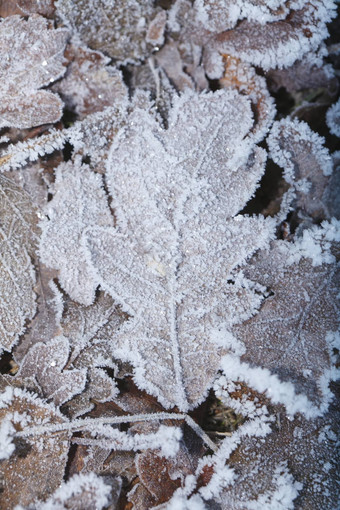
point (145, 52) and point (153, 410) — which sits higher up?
point (145, 52)

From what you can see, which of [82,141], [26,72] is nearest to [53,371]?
[82,141]

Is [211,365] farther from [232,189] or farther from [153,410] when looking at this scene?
[232,189]

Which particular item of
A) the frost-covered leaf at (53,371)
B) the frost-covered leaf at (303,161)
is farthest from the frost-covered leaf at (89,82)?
the frost-covered leaf at (53,371)

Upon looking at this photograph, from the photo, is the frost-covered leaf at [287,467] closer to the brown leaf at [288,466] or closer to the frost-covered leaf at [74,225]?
the brown leaf at [288,466]

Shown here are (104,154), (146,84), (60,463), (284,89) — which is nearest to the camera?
(60,463)

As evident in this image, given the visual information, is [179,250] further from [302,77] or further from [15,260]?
[302,77]

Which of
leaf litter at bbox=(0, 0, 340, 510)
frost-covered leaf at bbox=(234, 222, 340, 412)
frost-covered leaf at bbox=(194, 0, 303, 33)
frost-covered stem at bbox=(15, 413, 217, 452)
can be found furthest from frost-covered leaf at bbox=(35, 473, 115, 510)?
frost-covered leaf at bbox=(194, 0, 303, 33)

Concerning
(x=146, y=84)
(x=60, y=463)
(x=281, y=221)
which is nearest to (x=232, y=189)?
(x=281, y=221)
